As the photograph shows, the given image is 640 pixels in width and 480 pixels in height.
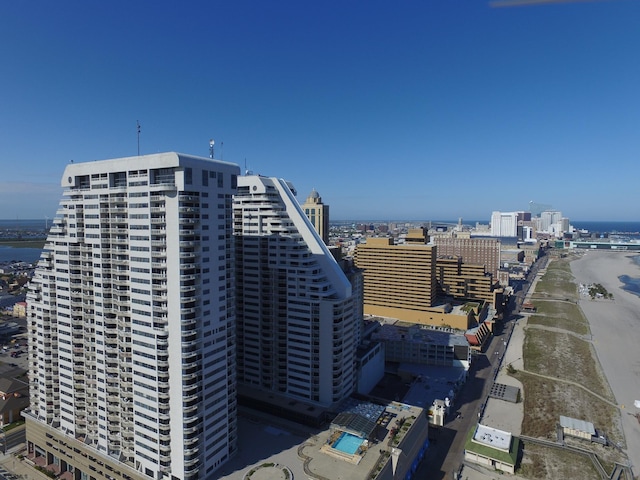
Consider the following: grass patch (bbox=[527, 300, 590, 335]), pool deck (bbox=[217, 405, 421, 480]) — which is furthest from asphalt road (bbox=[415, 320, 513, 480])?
grass patch (bbox=[527, 300, 590, 335])

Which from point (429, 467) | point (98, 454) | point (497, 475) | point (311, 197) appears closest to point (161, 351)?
point (98, 454)

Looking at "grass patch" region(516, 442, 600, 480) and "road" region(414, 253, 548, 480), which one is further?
"road" region(414, 253, 548, 480)

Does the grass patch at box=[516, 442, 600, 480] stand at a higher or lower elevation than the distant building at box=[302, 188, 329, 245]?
lower

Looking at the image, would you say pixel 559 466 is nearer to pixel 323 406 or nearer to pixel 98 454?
pixel 323 406

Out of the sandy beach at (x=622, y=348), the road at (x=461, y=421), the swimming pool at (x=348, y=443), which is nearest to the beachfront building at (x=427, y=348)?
the road at (x=461, y=421)

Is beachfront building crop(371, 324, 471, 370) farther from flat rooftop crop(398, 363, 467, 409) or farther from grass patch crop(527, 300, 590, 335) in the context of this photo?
grass patch crop(527, 300, 590, 335)

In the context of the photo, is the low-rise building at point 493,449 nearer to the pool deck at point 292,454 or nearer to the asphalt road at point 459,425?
the asphalt road at point 459,425

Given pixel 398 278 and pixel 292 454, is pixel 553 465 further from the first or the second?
pixel 398 278
